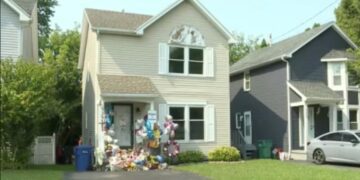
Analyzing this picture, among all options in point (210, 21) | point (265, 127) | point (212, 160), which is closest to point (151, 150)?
point (212, 160)

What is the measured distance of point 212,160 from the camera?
24.9 meters

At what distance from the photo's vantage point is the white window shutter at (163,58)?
2502cm

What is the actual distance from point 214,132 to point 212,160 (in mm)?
1506

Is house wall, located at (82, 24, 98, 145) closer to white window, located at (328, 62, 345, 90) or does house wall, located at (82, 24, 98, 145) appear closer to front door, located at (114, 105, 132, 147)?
front door, located at (114, 105, 132, 147)

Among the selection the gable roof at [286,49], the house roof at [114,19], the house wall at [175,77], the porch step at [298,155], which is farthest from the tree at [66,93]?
the porch step at [298,155]

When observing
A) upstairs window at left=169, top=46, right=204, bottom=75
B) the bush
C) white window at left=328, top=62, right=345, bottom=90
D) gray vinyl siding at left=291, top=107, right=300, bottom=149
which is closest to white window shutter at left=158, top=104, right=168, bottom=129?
upstairs window at left=169, top=46, right=204, bottom=75

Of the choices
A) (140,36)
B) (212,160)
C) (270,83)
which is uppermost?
(140,36)

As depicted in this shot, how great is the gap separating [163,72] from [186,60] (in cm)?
145

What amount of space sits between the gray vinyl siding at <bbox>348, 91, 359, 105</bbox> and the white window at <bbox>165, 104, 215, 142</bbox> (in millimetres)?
8502

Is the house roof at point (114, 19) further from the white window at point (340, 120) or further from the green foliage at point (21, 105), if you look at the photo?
the white window at point (340, 120)

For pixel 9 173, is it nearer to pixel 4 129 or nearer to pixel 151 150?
pixel 4 129

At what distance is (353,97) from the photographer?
95.9ft

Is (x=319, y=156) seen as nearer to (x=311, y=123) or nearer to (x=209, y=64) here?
(x=311, y=123)

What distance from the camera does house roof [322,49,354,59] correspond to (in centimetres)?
2894
